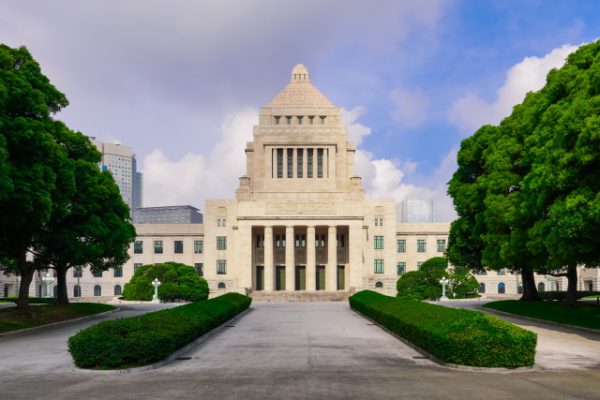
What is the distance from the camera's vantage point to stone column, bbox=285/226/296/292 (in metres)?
73.7

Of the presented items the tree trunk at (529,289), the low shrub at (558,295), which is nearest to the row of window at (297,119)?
the low shrub at (558,295)

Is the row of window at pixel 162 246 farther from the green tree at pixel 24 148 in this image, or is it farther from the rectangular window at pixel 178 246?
the green tree at pixel 24 148

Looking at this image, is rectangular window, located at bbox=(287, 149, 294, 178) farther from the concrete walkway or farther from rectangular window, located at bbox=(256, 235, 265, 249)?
the concrete walkway

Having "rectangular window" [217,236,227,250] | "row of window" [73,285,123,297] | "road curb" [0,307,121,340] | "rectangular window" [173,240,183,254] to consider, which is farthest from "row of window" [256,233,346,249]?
"road curb" [0,307,121,340]

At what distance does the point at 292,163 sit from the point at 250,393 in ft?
233

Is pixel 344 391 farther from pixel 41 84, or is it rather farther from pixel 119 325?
pixel 41 84

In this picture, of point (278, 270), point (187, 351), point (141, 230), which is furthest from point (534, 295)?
point (141, 230)

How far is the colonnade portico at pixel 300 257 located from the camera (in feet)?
243

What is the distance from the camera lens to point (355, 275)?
7362 centimetres

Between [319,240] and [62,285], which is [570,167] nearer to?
[62,285]

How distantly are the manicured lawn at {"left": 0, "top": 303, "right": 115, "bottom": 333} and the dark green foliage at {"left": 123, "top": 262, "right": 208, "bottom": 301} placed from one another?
2230 cm

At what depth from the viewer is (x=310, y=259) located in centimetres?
7438

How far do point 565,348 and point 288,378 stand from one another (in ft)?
38.3

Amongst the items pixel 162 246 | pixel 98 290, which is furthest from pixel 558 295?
pixel 98 290
